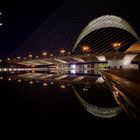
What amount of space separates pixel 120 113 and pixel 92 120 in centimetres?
107

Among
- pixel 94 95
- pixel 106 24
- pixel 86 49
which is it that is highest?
pixel 106 24

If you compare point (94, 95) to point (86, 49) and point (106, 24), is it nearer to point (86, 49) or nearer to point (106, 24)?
point (106, 24)

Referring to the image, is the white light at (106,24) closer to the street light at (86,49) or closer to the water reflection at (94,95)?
the street light at (86,49)

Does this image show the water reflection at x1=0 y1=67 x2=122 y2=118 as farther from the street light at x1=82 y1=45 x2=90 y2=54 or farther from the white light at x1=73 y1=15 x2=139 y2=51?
the street light at x1=82 y1=45 x2=90 y2=54

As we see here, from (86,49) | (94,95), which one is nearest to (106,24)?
(86,49)

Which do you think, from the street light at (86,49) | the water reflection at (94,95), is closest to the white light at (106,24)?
the street light at (86,49)

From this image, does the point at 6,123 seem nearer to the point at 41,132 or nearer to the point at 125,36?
the point at 41,132

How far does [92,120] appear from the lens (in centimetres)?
491

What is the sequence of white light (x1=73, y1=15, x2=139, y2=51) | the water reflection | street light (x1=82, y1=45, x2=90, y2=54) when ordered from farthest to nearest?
street light (x1=82, y1=45, x2=90, y2=54) → white light (x1=73, y1=15, x2=139, y2=51) → the water reflection

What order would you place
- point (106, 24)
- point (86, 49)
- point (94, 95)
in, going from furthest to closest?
point (86, 49)
point (106, 24)
point (94, 95)

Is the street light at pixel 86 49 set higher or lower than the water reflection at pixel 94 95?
higher

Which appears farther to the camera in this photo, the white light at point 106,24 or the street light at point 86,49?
the street light at point 86,49

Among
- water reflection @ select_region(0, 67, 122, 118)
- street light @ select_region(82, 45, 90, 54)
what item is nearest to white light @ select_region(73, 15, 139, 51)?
street light @ select_region(82, 45, 90, 54)

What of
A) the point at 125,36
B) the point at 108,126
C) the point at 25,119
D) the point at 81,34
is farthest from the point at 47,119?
the point at 81,34
